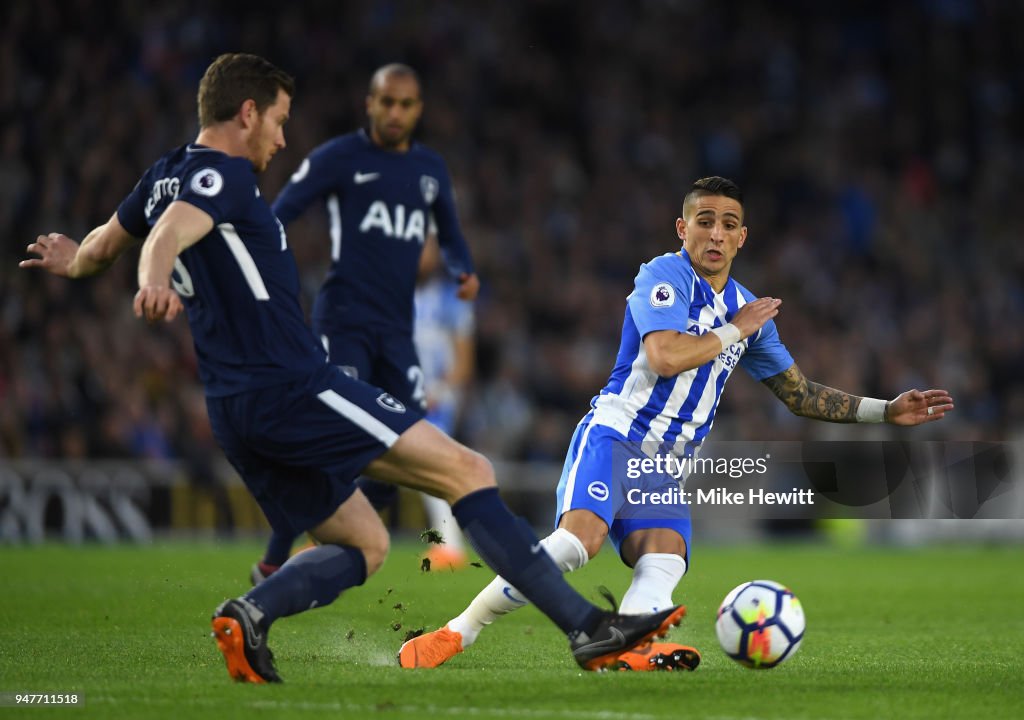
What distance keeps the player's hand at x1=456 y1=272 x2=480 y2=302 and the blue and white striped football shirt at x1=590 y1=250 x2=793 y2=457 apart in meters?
2.01

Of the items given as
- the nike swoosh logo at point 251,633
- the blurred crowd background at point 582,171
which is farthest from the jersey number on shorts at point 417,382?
the blurred crowd background at point 582,171

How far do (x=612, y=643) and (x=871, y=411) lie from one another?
197cm

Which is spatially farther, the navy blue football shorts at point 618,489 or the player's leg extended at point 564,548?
the navy blue football shorts at point 618,489

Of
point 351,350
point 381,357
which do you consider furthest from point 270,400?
point 381,357

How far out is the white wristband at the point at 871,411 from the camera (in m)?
6.42

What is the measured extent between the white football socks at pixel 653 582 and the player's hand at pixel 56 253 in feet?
8.36

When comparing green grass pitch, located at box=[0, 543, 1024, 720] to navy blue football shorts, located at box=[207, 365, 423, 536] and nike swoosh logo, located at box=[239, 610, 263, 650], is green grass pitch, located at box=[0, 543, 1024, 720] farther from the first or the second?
navy blue football shorts, located at box=[207, 365, 423, 536]

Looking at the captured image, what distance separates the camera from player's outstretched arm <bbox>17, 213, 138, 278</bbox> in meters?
5.52

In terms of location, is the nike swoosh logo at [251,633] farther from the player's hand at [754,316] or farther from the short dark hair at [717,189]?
the short dark hair at [717,189]

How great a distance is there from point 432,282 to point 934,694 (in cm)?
727

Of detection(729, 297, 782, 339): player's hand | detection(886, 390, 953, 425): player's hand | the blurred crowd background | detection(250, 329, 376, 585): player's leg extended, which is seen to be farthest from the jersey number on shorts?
the blurred crowd background

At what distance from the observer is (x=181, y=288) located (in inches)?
206

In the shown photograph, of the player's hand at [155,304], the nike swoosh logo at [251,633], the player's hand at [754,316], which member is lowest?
the nike swoosh logo at [251,633]

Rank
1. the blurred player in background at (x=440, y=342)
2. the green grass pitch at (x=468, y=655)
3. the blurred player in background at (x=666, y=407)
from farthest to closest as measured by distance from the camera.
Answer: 1. the blurred player in background at (x=440, y=342)
2. the blurred player in background at (x=666, y=407)
3. the green grass pitch at (x=468, y=655)
